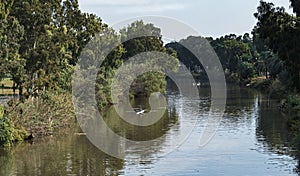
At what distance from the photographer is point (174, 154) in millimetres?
31797

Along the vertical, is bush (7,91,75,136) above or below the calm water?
above

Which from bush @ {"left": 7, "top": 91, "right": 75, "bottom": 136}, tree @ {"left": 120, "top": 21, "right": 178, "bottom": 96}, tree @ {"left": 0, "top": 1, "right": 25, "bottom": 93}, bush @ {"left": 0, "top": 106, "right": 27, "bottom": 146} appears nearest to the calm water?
bush @ {"left": 0, "top": 106, "right": 27, "bottom": 146}

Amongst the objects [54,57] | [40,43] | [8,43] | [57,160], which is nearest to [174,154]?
[57,160]

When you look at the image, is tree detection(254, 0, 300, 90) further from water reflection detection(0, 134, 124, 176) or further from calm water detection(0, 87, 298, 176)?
water reflection detection(0, 134, 124, 176)

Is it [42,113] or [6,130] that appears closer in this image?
[6,130]

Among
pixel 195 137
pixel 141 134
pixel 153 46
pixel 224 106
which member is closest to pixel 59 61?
pixel 141 134

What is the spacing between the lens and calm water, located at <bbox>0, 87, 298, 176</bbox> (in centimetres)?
2748

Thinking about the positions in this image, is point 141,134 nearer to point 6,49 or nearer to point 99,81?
point 6,49

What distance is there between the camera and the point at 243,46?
128 m

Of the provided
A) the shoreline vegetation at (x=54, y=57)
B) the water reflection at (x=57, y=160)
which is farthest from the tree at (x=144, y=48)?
the water reflection at (x=57, y=160)

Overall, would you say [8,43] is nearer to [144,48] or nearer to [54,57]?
[54,57]

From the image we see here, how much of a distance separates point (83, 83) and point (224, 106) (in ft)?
54.1

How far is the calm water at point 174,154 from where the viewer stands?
27484 millimetres

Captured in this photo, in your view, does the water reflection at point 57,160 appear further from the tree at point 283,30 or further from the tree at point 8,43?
the tree at point 283,30
